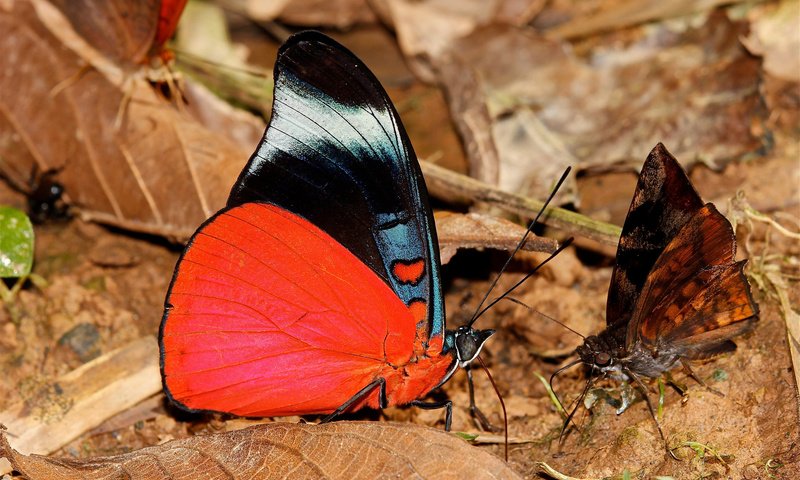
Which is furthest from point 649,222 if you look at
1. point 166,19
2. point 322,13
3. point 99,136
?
point 322,13

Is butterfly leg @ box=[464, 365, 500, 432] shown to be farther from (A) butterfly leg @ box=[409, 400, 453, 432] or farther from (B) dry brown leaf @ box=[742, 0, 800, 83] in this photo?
(B) dry brown leaf @ box=[742, 0, 800, 83]

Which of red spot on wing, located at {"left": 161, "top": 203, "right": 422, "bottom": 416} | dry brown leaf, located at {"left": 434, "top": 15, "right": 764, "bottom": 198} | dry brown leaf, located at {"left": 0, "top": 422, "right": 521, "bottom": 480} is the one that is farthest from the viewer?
dry brown leaf, located at {"left": 434, "top": 15, "right": 764, "bottom": 198}

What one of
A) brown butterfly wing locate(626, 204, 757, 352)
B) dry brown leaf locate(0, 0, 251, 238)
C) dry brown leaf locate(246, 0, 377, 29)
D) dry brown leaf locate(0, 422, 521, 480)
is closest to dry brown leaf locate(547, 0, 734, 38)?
dry brown leaf locate(246, 0, 377, 29)

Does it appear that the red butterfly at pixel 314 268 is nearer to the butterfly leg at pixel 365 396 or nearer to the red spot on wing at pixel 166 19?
the butterfly leg at pixel 365 396

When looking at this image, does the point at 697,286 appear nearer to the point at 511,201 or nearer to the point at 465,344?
the point at 465,344

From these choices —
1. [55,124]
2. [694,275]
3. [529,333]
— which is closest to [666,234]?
[694,275]

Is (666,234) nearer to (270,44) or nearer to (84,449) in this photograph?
(84,449)

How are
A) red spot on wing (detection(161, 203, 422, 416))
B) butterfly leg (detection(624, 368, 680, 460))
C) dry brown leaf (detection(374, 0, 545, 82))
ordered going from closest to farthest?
butterfly leg (detection(624, 368, 680, 460)) < red spot on wing (detection(161, 203, 422, 416)) < dry brown leaf (detection(374, 0, 545, 82))
